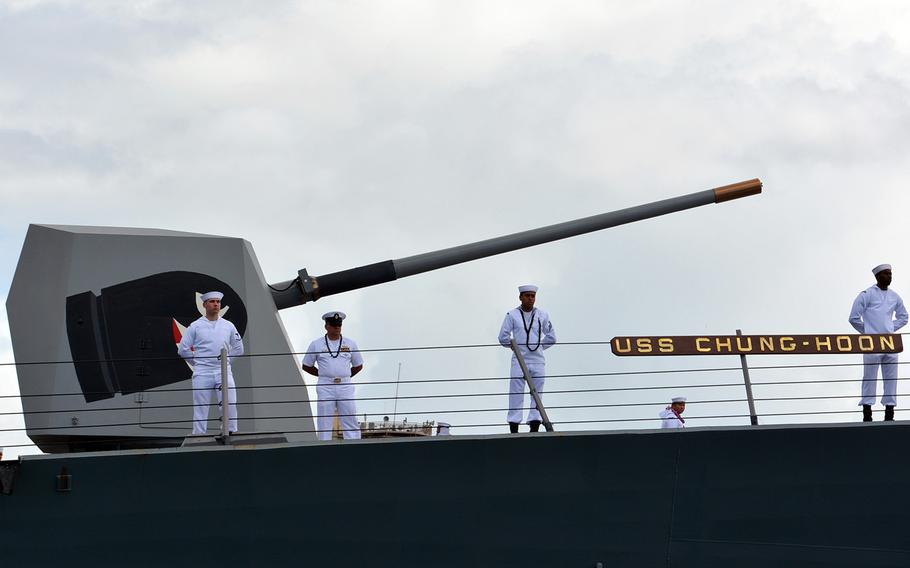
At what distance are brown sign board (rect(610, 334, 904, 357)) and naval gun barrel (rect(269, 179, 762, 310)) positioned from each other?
2.15m

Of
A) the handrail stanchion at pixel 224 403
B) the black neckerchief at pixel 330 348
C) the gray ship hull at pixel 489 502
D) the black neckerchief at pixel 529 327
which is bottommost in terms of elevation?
the gray ship hull at pixel 489 502

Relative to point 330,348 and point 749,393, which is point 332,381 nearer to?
point 330,348

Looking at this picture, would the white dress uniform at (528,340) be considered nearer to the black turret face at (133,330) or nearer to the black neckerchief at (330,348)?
the black neckerchief at (330,348)

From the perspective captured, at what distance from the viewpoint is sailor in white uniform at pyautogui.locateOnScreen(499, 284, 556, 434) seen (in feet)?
27.7

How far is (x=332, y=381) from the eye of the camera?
8.45 m

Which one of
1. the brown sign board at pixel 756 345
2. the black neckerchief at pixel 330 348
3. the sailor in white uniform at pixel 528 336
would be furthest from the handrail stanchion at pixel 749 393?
the black neckerchief at pixel 330 348

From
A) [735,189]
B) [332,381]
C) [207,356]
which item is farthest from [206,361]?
[735,189]

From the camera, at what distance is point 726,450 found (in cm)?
762

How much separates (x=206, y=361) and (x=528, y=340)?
2311 mm

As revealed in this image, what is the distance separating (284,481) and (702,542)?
2.66 metres

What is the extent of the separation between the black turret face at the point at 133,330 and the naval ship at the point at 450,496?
0.25 feet

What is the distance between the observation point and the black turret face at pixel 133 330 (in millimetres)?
8125

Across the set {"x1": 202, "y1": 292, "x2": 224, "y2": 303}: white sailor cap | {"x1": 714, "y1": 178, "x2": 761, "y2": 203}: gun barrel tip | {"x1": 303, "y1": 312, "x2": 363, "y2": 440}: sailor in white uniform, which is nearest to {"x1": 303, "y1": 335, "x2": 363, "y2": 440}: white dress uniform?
{"x1": 303, "y1": 312, "x2": 363, "y2": 440}: sailor in white uniform

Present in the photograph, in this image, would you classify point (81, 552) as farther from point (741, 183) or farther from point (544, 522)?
point (741, 183)
